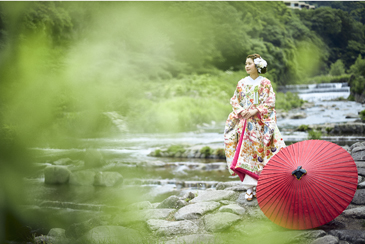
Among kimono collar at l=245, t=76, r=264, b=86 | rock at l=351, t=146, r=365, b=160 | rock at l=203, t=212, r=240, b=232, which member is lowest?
rock at l=203, t=212, r=240, b=232

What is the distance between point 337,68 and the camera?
34.9ft

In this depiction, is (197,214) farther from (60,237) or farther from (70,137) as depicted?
(70,137)

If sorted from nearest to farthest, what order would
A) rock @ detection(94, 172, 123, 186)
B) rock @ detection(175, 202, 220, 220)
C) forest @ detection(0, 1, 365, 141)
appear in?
1. rock @ detection(175, 202, 220, 220)
2. rock @ detection(94, 172, 123, 186)
3. forest @ detection(0, 1, 365, 141)

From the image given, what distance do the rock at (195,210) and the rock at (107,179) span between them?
7.25ft

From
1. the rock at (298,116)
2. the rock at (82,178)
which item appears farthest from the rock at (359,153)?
the rock at (298,116)

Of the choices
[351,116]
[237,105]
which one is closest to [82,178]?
[237,105]

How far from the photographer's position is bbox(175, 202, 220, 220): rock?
7.26ft

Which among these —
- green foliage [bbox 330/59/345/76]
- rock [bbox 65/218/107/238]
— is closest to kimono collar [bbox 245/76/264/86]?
rock [bbox 65/218/107/238]

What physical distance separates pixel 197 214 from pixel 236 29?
1339 centimetres

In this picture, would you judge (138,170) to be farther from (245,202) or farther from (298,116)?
(298,116)

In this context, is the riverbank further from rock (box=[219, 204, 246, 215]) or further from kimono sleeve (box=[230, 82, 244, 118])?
kimono sleeve (box=[230, 82, 244, 118])

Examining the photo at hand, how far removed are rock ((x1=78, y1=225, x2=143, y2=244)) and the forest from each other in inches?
246

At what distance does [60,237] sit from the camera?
237cm

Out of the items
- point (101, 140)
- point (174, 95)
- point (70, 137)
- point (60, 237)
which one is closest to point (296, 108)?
point (174, 95)
